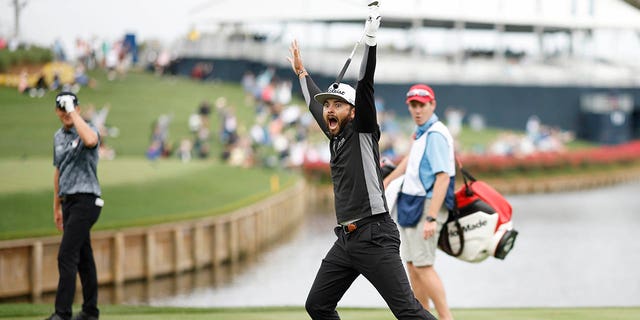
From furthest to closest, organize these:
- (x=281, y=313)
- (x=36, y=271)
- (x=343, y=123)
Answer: (x=36, y=271), (x=281, y=313), (x=343, y=123)

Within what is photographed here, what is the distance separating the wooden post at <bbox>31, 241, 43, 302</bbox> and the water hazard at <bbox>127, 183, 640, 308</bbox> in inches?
74.1

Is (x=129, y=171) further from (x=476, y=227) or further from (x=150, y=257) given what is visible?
(x=476, y=227)

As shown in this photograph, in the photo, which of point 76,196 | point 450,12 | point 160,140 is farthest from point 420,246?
point 450,12

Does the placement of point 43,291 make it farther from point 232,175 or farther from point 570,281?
point 232,175

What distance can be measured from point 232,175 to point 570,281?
1149 centimetres

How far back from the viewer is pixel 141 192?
24938mm

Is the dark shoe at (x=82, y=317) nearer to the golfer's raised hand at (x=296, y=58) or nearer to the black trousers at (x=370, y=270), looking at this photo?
the black trousers at (x=370, y=270)

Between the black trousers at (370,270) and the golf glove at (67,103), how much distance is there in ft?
8.91

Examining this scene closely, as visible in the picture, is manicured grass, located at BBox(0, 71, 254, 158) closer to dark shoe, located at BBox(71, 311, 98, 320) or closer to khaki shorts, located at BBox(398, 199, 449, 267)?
dark shoe, located at BBox(71, 311, 98, 320)

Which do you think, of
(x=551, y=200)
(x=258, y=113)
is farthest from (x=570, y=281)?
(x=258, y=113)

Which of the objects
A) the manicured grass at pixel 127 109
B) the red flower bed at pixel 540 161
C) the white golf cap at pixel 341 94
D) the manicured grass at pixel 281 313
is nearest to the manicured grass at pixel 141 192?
the manicured grass at pixel 127 109

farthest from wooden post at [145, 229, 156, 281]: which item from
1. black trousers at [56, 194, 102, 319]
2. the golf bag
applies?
the golf bag

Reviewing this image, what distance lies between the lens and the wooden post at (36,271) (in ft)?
56.3

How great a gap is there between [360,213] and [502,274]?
17.2m
